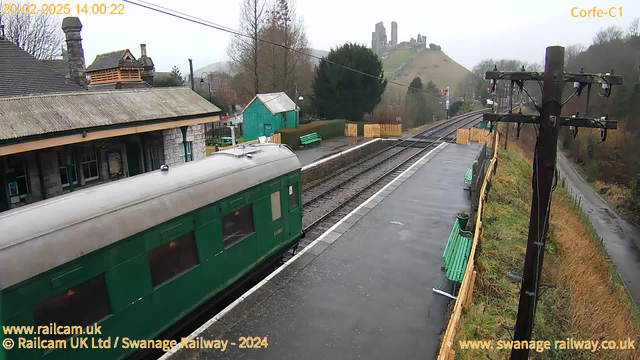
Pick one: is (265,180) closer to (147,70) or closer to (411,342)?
(411,342)

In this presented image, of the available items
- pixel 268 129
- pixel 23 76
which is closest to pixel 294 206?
pixel 23 76

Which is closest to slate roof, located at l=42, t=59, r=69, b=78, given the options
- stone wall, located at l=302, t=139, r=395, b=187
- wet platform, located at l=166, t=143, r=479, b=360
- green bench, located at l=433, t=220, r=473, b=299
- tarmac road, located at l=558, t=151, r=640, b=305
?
stone wall, located at l=302, t=139, r=395, b=187

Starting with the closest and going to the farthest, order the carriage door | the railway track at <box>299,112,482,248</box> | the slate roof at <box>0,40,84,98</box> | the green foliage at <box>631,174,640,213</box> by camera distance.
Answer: the carriage door
the railway track at <box>299,112,482,248</box>
the slate roof at <box>0,40,84,98</box>
the green foliage at <box>631,174,640,213</box>

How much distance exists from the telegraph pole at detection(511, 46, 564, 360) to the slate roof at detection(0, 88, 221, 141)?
11.3m

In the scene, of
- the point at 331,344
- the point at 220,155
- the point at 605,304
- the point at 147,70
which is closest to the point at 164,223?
the point at 220,155

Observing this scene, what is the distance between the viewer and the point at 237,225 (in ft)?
26.6

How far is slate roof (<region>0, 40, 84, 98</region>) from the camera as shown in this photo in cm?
1486

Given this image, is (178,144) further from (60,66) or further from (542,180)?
(60,66)

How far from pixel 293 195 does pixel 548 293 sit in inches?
253

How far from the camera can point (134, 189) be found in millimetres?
6258

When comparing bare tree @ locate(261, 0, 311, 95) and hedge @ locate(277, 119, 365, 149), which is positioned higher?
bare tree @ locate(261, 0, 311, 95)

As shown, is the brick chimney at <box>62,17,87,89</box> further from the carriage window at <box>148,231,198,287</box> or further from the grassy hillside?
the grassy hillside

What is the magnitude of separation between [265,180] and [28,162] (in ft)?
26.2

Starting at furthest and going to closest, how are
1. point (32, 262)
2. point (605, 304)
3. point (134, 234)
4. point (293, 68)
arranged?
point (293, 68), point (605, 304), point (134, 234), point (32, 262)
